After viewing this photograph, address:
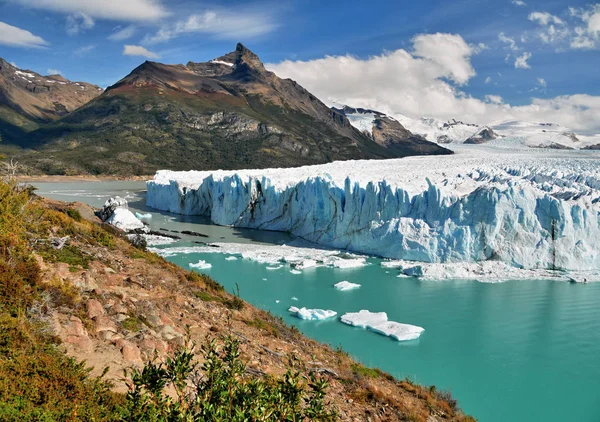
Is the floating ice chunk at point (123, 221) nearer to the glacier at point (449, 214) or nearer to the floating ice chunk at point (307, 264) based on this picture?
the glacier at point (449, 214)

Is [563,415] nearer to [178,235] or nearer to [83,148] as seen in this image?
[178,235]

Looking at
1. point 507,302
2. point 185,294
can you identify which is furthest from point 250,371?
point 507,302

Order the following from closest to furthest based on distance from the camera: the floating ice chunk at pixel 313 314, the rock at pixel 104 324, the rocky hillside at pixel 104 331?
the rocky hillside at pixel 104 331
the rock at pixel 104 324
the floating ice chunk at pixel 313 314

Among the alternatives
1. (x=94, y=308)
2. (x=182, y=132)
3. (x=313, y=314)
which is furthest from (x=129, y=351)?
(x=182, y=132)

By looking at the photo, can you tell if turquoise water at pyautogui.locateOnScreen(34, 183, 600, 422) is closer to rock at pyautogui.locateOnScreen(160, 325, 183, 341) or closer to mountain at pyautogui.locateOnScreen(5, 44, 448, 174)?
rock at pyautogui.locateOnScreen(160, 325, 183, 341)

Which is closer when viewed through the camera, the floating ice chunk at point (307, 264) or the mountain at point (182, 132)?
the floating ice chunk at point (307, 264)

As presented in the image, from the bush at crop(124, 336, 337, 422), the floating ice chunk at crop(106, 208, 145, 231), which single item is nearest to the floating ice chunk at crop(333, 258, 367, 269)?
the floating ice chunk at crop(106, 208, 145, 231)

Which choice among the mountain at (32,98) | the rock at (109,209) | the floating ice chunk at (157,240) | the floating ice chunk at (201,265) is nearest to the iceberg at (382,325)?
the floating ice chunk at (201,265)
